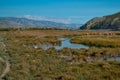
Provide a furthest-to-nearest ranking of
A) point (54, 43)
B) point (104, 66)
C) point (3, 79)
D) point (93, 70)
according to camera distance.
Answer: point (54, 43) → point (104, 66) → point (93, 70) → point (3, 79)

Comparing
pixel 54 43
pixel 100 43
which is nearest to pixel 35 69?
pixel 100 43

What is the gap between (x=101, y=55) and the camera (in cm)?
5888

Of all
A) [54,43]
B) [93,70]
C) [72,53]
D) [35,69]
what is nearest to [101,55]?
[72,53]

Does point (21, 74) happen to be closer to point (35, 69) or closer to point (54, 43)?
point (35, 69)

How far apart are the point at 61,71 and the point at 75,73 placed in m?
1.92

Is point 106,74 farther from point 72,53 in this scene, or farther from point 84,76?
point 72,53

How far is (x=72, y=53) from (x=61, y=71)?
2668 centimetres

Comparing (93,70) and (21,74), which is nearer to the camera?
(21,74)

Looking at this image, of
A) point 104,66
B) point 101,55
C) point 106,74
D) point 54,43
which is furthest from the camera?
point 54,43

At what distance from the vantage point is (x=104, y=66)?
4112 centimetres

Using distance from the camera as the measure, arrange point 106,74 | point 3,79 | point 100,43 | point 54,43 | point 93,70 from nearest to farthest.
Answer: point 3,79, point 106,74, point 93,70, point 100,43, point 54,43

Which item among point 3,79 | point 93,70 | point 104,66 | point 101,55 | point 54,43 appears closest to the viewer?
point 3,79

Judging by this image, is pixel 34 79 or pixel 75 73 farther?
pixel 75 73

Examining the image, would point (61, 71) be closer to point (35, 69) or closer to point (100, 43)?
point (35, 69)
